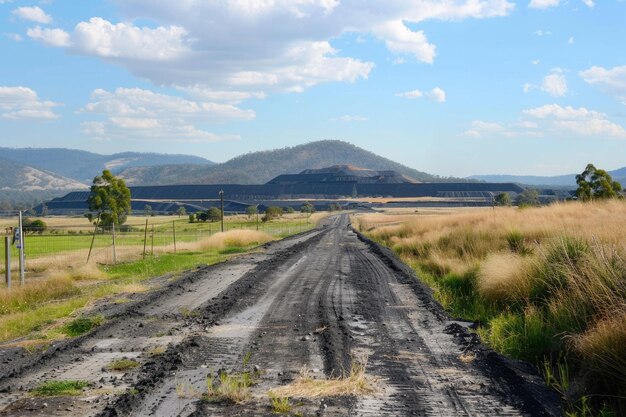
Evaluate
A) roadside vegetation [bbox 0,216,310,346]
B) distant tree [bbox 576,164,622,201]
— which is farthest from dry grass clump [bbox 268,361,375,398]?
distant tree [bbox 576,164,622,201]

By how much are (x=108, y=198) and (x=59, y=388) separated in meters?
63.8

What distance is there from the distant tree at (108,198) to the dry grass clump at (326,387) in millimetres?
62822

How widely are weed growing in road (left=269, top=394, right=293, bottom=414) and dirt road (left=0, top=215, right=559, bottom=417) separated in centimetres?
7

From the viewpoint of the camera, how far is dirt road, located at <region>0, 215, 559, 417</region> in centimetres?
709

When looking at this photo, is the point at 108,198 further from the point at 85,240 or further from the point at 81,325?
the point at 81,325

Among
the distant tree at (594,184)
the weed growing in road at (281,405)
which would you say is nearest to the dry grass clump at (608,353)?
the weed growing in road at (281,405)

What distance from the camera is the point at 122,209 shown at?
7194 centimetres

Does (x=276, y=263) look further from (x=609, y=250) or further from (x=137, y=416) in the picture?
(x=137, y=416)

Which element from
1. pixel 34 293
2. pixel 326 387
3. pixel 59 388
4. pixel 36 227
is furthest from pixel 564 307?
pixel 36 227

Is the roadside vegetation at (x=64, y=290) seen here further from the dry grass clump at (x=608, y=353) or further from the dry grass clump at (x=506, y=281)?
the dry grass clump at (x=608, y=353)

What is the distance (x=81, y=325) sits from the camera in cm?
1230

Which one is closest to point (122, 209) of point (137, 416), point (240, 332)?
point (240, 332)

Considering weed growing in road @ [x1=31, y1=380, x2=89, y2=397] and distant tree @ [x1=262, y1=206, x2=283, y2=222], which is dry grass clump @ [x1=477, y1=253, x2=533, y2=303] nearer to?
weed growing in road @ [x1=31, y1=380, x2=89, y2=397]

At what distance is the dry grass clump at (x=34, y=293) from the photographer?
1634 cm
